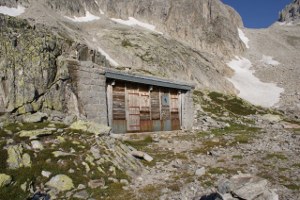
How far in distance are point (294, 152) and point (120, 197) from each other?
13.0 meters

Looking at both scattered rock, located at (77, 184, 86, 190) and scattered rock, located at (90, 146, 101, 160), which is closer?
scattered rock, located at (77, 184, 86, 190)

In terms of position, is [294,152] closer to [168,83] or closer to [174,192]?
[174,192]

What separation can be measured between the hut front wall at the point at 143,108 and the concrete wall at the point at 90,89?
63.1 inches

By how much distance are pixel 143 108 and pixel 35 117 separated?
12.1 meters

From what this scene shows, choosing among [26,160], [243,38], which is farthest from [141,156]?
[243,38]

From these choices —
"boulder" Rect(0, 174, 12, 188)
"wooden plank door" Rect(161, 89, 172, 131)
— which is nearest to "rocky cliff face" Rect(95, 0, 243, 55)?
"wooden plank door" Rect(161, 89, 172, 131)

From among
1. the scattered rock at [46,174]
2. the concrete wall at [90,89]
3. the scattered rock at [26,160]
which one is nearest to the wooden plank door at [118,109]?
the concrete wall at [90,89]

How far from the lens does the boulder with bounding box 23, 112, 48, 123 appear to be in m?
16.0

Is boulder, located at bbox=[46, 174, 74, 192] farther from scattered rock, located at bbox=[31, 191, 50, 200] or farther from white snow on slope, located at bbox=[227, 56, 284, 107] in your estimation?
white snow on slope, located at bbox=[227, 56, 284, 107]

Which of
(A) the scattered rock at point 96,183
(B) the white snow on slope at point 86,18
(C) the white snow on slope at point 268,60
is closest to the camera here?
(A) the scattered rock at point 96,183

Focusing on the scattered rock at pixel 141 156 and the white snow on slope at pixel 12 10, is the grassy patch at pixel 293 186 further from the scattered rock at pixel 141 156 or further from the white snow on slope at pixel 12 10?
the white snow on slope at pixel 12 10

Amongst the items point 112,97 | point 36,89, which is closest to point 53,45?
point 36,89

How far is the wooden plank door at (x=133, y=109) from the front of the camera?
2556 cm

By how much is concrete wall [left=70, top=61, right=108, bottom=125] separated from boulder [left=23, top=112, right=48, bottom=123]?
3.81m
